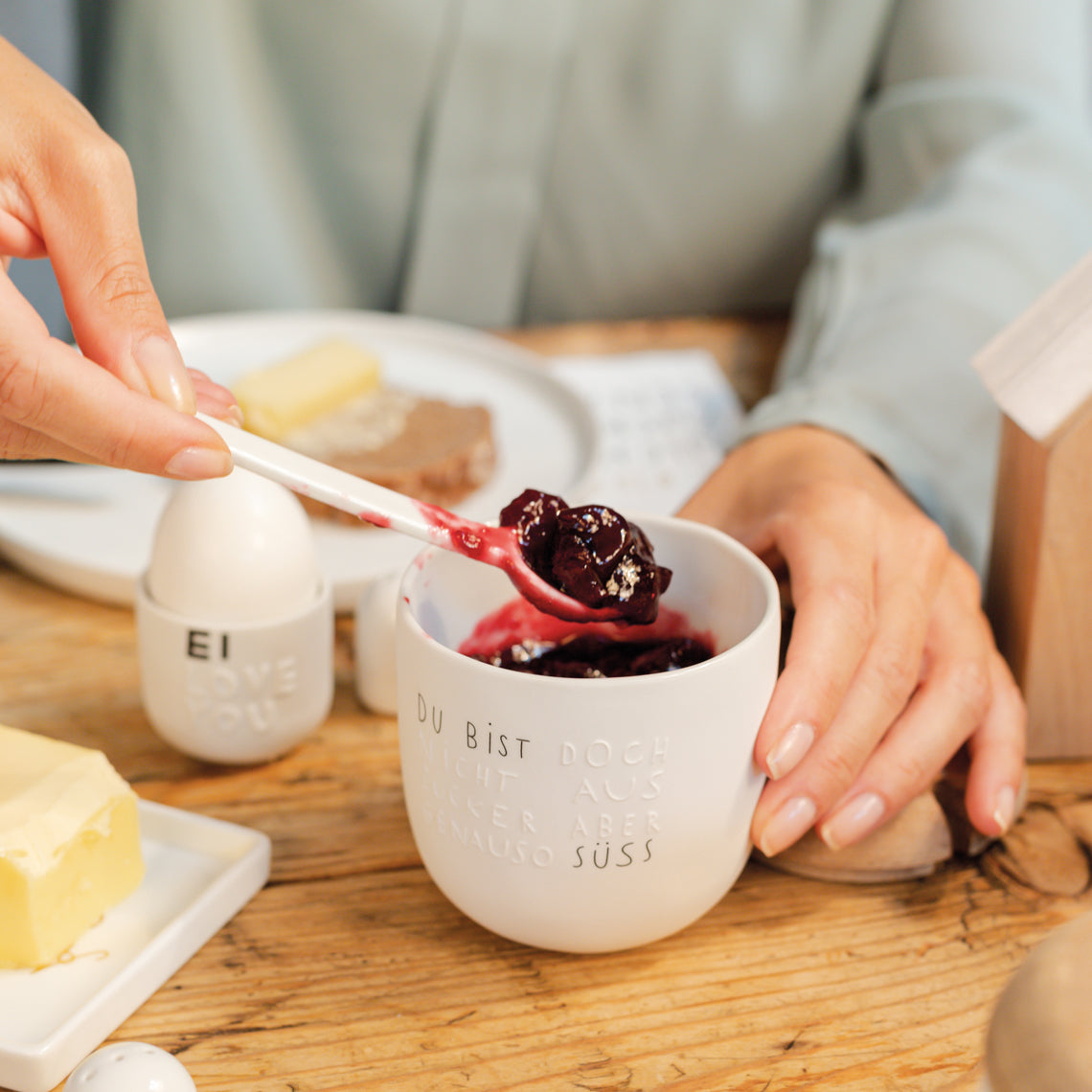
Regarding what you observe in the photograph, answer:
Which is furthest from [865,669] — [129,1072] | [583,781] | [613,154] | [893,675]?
[613,154]

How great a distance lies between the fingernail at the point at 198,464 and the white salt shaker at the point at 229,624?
0.53 ft

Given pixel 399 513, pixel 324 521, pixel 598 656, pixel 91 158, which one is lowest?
pixel 324 521

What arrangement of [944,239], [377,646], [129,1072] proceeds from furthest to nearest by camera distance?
[944,239] → [377,646] → [129,1072]

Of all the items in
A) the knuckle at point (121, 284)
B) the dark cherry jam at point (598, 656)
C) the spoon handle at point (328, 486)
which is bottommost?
the dark cherry jam at point (598, 656)

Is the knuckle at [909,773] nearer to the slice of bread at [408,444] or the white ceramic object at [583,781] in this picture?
the white ceramic object at [583,781]

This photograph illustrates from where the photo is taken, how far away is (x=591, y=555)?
0.62m

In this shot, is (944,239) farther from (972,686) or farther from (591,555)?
(591,555)

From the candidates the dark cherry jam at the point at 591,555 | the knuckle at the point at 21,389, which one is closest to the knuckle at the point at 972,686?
the dark cherry jam at the point at 591,555

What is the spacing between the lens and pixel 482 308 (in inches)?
63.5

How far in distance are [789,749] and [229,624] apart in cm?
36

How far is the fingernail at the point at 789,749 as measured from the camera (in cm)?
58

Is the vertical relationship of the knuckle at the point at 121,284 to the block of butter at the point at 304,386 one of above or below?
above

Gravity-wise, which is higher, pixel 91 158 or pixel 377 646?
pixel 91 158

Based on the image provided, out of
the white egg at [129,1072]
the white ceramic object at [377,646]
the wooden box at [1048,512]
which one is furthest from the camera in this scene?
the white ceramic object at [377,646]
